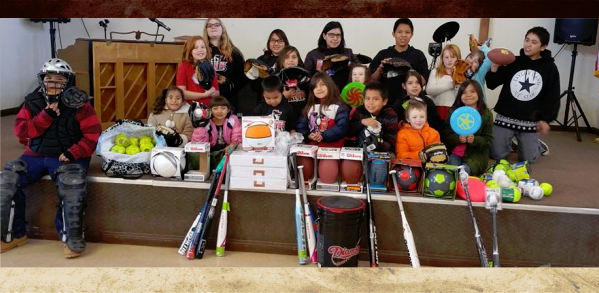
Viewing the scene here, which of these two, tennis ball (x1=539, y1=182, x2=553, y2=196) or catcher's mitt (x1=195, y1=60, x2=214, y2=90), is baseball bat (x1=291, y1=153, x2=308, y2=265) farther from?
tennis ball (x1=539, y1=182, x2=553, y2=196)

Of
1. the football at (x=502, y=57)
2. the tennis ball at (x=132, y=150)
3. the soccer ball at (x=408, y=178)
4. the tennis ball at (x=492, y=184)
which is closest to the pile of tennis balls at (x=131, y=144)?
the tennis ball at (x=132, y=150)

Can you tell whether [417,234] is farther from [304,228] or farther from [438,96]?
[438,96]

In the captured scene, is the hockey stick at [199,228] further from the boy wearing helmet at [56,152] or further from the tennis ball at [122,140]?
the tennis ball at [122,140]

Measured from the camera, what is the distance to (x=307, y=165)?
3.25 metres

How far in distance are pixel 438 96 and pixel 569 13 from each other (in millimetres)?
3179

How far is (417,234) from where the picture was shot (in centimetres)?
306

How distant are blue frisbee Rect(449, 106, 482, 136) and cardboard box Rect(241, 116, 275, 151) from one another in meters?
1.12

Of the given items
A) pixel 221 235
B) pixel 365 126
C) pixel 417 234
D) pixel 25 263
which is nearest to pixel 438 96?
pixel 365 126

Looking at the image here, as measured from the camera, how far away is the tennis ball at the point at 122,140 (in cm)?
349

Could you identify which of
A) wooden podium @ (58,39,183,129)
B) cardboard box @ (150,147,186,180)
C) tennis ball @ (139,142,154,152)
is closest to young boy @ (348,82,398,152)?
cardboard box @ (150,147,186,180)

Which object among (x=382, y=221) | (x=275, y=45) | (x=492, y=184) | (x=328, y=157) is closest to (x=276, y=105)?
(x=328, y=157)

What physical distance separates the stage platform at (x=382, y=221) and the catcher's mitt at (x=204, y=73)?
34.7 inches

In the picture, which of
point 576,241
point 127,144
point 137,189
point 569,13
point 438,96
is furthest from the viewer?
point 438,96

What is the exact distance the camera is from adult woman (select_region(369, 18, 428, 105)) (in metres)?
3.94
